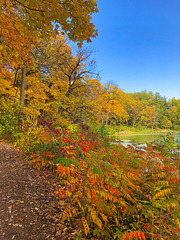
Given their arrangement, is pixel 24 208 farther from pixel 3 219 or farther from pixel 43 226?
pixel 43 226

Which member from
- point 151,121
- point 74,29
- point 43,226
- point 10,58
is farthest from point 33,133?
point 151,121

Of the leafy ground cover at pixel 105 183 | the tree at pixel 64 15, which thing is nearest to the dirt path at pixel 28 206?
the leafy ground cover at pixel 105 183

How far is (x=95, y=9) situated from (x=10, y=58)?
4762 mm

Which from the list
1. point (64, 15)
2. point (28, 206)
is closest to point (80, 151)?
point (28, 206)

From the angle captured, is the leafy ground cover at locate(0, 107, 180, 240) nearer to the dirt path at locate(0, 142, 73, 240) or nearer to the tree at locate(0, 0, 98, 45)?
the dirt path at locate(0, 142, 73, 240)

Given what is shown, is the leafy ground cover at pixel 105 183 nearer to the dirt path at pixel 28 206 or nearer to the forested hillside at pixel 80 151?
the forested hillside at pixel 80 151

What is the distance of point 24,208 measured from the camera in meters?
2.62

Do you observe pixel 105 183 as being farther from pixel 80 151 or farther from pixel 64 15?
pixel 64 15

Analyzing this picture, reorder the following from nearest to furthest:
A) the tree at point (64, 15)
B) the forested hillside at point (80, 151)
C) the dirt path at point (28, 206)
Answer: the dirt path at point (28, 206), the forested hillside at point (80, 151), the tree at point (64, 15)

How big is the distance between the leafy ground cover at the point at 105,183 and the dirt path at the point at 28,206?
240 millimetres

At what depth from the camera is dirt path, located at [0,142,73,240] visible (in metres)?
2.20

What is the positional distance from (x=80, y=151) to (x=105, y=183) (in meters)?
1.26

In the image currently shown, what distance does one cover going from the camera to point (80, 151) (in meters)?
2.43

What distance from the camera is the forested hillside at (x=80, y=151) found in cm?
253
